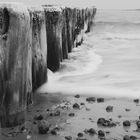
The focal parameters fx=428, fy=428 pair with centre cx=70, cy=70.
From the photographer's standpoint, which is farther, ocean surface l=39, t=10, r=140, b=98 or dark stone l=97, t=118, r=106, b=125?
ocean surface l=39, t=10, r=140, b=98

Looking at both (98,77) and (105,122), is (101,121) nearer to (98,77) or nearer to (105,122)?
(105,122)

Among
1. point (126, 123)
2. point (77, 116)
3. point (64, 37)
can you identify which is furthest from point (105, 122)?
point (64, 37)

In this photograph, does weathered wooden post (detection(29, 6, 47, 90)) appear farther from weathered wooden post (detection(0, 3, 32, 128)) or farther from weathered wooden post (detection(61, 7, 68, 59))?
weathered wooden post (detection(61, 7, 68, 59))

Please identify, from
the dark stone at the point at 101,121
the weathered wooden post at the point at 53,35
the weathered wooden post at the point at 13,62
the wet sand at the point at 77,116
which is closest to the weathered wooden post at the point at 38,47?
the wet sand at the point at 77,116

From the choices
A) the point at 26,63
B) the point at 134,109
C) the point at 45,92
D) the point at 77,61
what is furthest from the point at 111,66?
the point at 26,63

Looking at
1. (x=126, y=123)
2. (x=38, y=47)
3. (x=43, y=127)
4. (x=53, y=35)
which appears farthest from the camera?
(x=53, y=35)

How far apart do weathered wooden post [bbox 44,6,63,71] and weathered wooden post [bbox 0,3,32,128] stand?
3051 millimetres

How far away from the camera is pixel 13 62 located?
4.91m

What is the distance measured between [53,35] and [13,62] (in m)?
3.42

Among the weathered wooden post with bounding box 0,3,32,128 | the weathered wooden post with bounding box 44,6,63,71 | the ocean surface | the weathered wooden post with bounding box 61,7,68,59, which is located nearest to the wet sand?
the weathered wooden post with bounding box 0,3,32,128

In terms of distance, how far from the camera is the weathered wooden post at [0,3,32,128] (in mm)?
4809

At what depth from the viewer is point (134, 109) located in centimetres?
596

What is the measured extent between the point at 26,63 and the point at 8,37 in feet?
1.60

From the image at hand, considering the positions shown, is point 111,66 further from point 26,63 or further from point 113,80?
point 26,63
